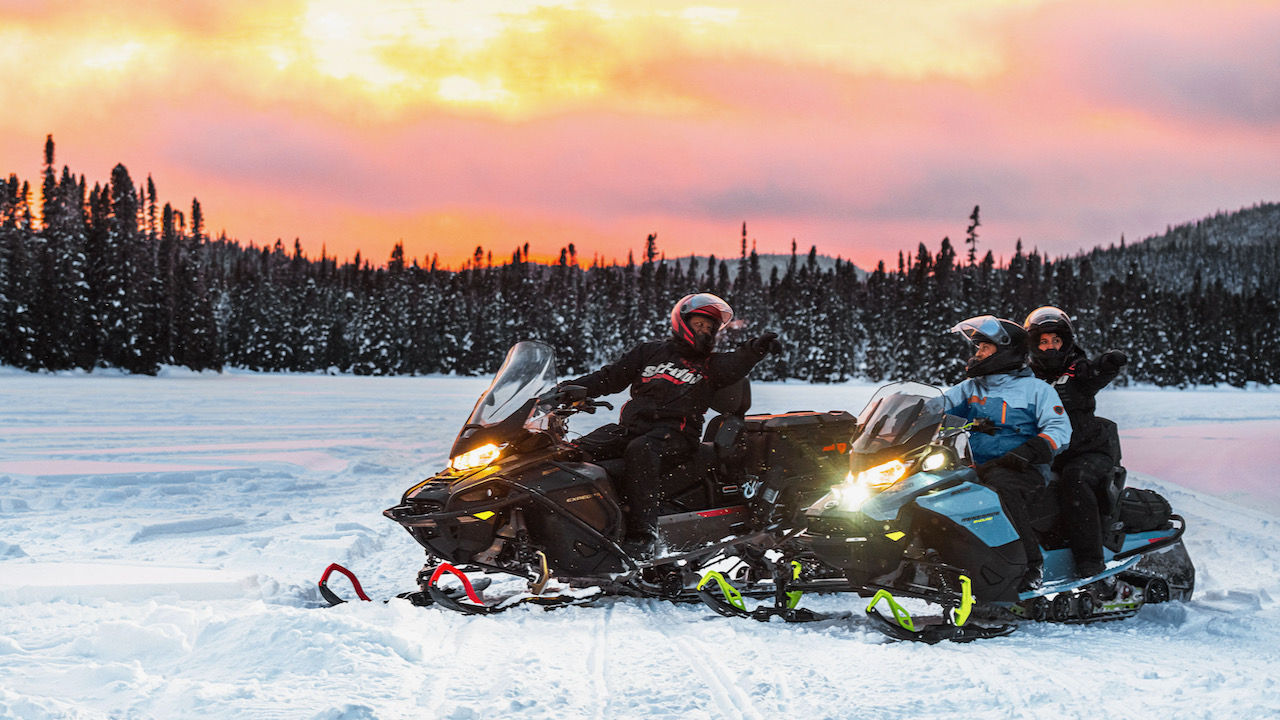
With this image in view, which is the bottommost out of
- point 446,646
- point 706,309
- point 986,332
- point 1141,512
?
point 446,646

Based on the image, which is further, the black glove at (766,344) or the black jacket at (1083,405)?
the black glove at (766,344)

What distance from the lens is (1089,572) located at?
5555 mm

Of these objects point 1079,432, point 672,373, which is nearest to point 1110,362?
point 1079,432

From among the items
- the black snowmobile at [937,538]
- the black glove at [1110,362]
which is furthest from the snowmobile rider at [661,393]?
the black glove at [1110,362]

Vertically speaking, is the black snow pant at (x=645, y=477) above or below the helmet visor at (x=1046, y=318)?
below

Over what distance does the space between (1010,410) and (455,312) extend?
80.1m

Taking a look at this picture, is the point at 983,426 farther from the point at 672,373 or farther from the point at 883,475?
the point at 672,373

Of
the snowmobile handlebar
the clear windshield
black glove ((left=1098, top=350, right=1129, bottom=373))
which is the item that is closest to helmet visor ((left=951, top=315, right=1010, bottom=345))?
black glove ((left=1098, top=350, right=1129, bottom=373))

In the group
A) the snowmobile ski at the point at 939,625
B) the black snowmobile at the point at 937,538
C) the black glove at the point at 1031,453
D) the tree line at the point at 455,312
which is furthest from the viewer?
the tree line at the point at 455,312

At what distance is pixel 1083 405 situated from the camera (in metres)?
5.97

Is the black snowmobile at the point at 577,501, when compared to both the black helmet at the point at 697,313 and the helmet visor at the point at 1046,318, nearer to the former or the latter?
the black helmet at the point at 697,313

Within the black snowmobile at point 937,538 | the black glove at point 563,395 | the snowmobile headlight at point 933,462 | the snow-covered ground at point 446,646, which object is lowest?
the snow-covered ground at point 446,646

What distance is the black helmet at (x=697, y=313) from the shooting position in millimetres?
6570

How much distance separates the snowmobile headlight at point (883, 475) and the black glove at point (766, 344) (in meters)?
1.01
